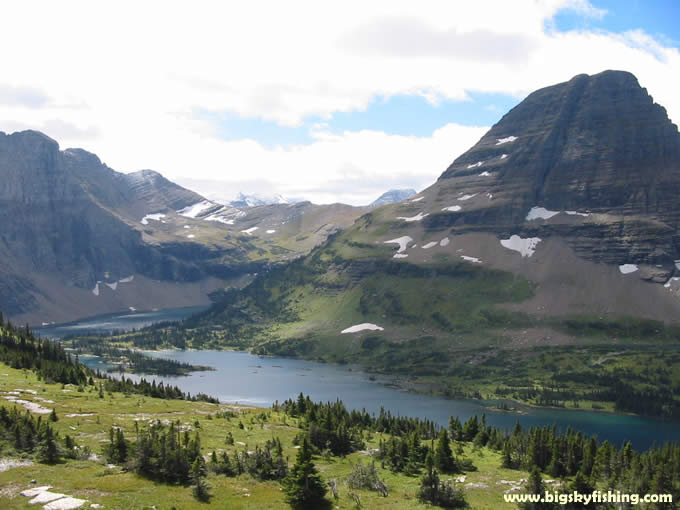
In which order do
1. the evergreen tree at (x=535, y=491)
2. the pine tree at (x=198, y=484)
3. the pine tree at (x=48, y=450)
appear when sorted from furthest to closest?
the evergreen tree at (x=535, y=491) < the pine tree at (x=48, y=450) < the pine tree at (x=198, y=484)

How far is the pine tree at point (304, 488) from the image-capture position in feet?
173

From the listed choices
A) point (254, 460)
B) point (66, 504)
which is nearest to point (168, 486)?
point (254, 460)

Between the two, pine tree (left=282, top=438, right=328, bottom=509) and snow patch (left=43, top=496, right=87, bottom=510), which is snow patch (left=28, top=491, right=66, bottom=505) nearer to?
snow patch (left=43, top=496, right=87, bottom=510)

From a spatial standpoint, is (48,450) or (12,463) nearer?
(12,463)

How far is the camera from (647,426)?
188 meters

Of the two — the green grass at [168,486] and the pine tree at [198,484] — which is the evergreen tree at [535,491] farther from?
the pine tree at [198,484]

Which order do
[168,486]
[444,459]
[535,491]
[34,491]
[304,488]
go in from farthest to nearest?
1. [444,459]
2. [535,491]
3. [168,486]
4. [304,488]
5. [34,491]

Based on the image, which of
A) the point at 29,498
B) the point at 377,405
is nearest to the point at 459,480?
the point at 29,498

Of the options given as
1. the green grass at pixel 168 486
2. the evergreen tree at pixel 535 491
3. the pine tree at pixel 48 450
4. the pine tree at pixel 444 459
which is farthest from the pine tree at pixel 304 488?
the pine tree at pixel 444 459

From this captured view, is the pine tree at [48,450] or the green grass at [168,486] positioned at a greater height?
the pine tree at [48,450]

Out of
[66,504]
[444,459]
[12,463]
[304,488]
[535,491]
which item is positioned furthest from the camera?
[444,459]

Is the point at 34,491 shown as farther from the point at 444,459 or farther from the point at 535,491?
the point at 444,459

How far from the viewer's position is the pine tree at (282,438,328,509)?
5284 cm

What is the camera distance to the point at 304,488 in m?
52.7
